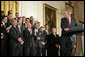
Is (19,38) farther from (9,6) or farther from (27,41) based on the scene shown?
(9,6)

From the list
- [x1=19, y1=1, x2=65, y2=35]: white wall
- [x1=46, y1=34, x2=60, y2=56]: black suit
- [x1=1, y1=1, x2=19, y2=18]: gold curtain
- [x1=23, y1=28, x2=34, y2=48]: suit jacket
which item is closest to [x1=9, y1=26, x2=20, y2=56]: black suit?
[x1=23, y1=28, x2=34, y2=48]: suit jacket

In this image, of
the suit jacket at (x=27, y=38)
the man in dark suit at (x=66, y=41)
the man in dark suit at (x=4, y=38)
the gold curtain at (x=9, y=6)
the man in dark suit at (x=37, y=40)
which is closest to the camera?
the man in dark suit at (x=66, y=41)

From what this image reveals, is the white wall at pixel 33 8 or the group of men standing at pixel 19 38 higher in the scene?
the white wall at pixel 33 8

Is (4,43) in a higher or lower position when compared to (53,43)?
higher

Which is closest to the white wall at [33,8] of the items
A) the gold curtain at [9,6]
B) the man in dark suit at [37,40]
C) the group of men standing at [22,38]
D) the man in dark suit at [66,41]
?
the gold curtain at [9,6]

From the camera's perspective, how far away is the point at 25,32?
339 inches

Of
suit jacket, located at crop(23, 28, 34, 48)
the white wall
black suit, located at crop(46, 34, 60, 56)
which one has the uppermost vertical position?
the white wall

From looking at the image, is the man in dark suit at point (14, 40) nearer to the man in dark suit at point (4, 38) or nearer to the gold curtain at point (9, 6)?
the man in dark suit at point (4, 38)

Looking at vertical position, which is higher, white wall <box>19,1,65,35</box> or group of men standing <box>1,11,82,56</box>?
white wall <box>19,1,65,35</box>

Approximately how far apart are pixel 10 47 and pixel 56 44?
2.81 metres

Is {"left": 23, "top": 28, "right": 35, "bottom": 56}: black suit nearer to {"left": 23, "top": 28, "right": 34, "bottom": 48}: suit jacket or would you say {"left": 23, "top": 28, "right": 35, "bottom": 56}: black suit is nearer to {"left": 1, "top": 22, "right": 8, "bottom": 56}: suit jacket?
{"left": 23, "top": 28, "right": 34, "bottom": 48}: suit jacket

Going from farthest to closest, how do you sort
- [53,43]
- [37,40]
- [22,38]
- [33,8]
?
[33,8] → [53,43] → [37,40] → [22,38]

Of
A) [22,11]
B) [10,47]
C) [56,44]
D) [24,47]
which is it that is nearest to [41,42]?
[56,44]

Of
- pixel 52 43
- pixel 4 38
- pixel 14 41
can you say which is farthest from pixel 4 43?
pixel 52 43
